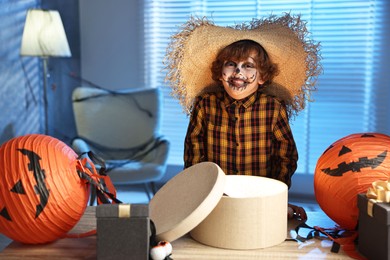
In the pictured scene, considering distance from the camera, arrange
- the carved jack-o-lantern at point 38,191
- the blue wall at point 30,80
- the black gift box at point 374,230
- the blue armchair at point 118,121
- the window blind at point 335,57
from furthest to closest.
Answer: the window blind at point 335,57
the blue armchair at point 118,121
the blue wall at point 30,80
the carved jack-o-lantern at point 38,191
the black gift box at point 374,230

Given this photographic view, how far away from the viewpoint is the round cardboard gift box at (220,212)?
1080mm

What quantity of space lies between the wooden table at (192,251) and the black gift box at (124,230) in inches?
4.4

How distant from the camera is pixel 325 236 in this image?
1263 millimetres

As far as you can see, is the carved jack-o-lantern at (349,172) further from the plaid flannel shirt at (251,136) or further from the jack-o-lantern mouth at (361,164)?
the plaid flannel shirt at (251,136)

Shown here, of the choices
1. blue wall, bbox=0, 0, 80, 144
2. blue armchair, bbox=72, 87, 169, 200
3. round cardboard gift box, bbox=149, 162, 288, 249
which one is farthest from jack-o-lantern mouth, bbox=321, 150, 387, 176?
blue wall, bbox=0, 0, 80, 144

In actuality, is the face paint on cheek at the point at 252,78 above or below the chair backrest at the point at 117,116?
above

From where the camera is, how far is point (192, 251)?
1.16 meters

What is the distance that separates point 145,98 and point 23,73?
0.86 metres

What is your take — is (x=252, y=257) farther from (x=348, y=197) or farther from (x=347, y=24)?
(x=347, y=24)

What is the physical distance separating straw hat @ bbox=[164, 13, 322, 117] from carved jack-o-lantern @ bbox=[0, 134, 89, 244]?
1.59 feet

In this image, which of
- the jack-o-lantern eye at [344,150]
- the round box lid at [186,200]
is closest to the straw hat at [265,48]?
the jack-o-lantern eye at [344,150]

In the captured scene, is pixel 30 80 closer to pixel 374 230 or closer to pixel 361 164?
pixel 361 164

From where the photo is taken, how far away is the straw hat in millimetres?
1473

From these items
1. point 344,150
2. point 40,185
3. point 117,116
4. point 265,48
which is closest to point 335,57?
point 117,116
